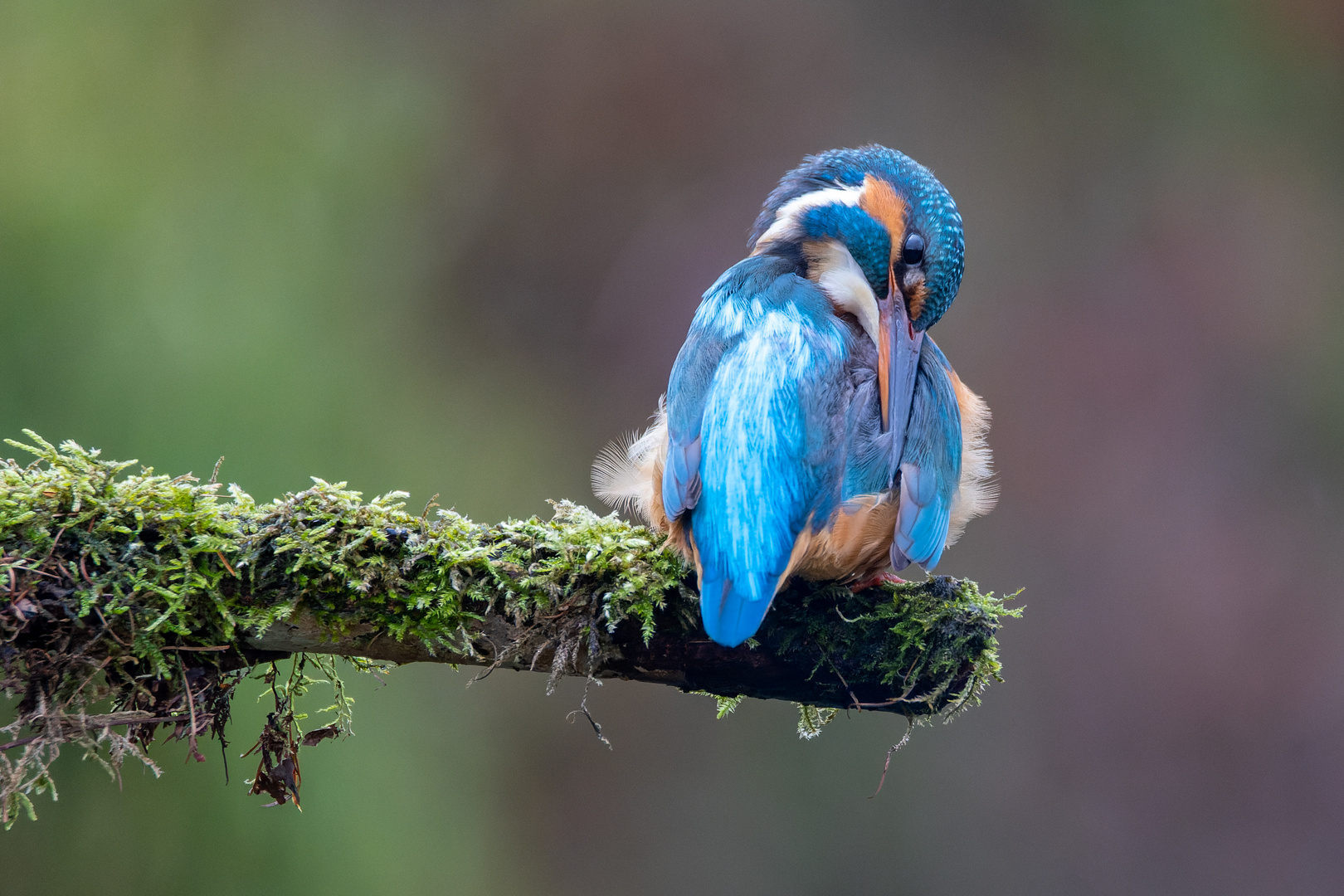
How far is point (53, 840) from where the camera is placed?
11.8 ft

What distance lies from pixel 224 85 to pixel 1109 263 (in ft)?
14.9

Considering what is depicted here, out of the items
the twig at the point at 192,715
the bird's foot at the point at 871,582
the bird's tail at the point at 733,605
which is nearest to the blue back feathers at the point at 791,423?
the bird's tail at the point at 733,605

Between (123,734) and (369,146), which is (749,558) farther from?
(369,146)

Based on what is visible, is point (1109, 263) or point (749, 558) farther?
point (1109, 263)

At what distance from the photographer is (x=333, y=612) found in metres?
1.67

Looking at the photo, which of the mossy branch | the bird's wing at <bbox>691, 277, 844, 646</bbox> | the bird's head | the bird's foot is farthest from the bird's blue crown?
the mossy branch

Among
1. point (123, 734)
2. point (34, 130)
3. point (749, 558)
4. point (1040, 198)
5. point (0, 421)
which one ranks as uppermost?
point (1040, 198)

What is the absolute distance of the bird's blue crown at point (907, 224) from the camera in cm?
209

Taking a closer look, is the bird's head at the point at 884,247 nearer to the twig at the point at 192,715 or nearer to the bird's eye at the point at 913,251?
the bird's eye at the point at 913,251

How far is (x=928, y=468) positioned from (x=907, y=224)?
21.2 inches

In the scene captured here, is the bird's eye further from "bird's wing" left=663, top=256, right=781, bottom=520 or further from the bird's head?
"bird's wing" left=663, top=256, right=781, bottom=520

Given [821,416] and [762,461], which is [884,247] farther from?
[762,461]

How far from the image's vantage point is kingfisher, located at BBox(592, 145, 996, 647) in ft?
5.75

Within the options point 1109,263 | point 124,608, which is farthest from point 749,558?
point 1109,263
